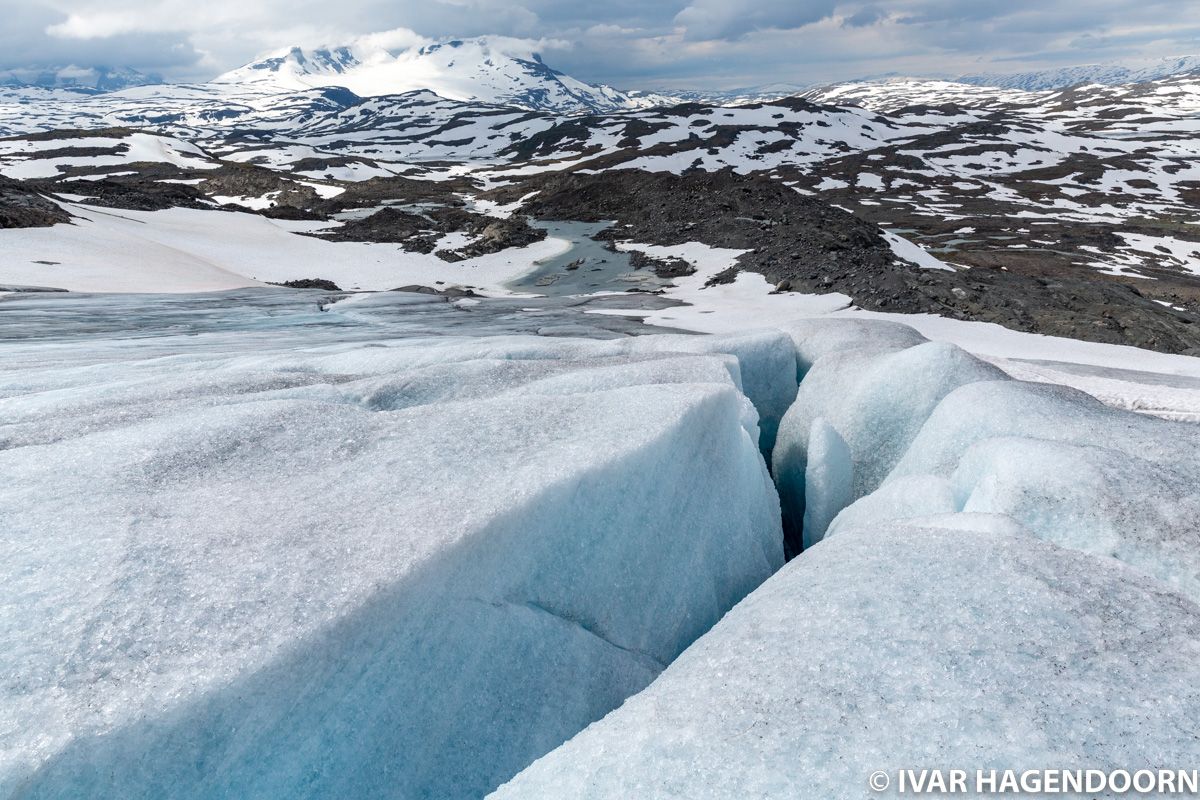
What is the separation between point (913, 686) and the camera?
379 centimetres

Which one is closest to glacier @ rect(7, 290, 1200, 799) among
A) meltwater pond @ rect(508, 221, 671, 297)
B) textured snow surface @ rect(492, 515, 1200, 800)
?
textured snow surface @ rect(492, 515, 1200, 800)

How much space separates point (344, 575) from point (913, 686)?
372 cm

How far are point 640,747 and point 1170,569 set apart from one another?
4677 mm

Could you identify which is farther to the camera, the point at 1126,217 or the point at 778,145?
the point at 778,145

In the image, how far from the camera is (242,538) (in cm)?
478

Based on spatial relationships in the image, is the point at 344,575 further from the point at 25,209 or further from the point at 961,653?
the point at 25,209

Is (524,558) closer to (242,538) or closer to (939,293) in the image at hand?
A: (242,538)

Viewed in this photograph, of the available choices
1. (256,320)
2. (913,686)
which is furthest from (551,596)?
(256,320)

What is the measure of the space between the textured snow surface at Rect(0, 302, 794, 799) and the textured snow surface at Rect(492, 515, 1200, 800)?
3.38 feet

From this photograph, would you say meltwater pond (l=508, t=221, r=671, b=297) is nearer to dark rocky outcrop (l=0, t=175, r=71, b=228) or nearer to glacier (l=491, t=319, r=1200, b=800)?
dark rocky outcrop (l=0, t=175, r=71, b=228)

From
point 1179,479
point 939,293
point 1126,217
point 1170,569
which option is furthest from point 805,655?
point 1126,217

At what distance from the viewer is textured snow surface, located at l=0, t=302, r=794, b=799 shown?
375 cm

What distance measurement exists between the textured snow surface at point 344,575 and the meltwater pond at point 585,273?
2441 centimetres

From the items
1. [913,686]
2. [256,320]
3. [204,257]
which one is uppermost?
[204,257]
